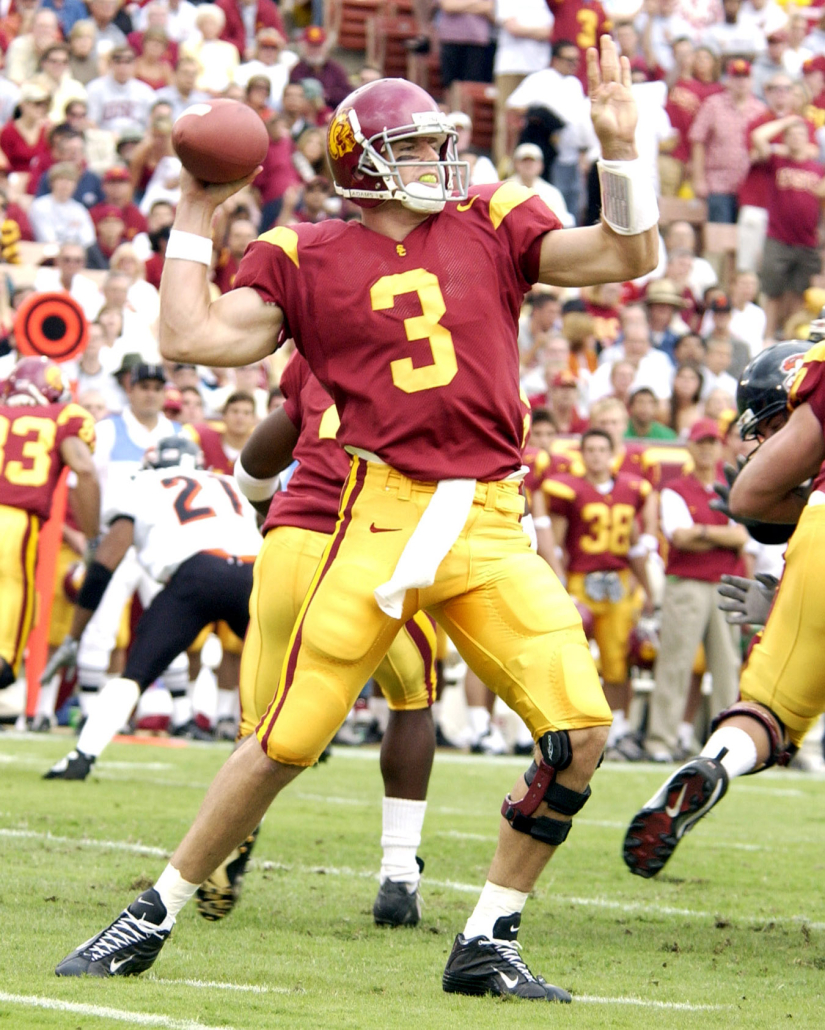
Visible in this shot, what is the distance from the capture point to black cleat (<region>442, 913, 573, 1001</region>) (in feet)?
12.2

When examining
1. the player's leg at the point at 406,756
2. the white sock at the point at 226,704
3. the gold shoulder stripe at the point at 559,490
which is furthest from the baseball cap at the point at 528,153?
the player's leg at the point at 406,756

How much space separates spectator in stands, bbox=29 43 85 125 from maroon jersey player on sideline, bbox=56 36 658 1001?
1047 centimetres

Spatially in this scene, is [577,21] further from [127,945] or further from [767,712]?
[127,945]

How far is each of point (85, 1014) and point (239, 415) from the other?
287 inches

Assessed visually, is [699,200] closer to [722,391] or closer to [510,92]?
[510,92]

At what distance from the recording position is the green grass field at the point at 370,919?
3.49 m

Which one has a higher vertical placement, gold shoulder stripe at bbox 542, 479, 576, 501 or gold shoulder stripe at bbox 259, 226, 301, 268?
gold shoulder stripe at bbox 259, 226, 301, 268

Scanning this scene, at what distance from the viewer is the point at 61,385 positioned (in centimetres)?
834

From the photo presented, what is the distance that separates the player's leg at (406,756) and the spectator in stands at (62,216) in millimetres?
8328

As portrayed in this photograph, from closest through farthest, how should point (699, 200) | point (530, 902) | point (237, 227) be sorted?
point (530, 902) → point (237, 227) → point (699, 200)

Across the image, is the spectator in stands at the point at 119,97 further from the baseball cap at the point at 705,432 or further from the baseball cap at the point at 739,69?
the baseball cap at the point at 705,432

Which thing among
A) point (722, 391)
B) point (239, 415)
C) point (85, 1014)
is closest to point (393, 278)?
point (85, 1014)

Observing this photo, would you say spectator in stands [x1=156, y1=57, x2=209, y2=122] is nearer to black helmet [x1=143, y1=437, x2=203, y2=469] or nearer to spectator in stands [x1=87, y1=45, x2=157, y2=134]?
spectator in stands [x1=87, y1=45, x2=157, y2=134]

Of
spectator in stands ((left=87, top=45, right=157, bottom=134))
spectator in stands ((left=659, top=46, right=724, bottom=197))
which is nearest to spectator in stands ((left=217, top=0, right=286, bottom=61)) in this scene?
spectator in stands ((left=87, top=45, right=157, bottom=134))
